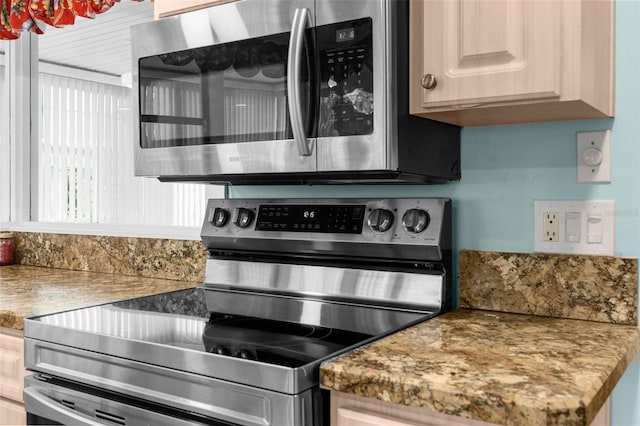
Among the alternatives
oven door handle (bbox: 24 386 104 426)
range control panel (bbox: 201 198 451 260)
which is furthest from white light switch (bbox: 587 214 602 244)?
oven door handle (bbox: 24 386 104 426)

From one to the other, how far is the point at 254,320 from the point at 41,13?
1.63 meters

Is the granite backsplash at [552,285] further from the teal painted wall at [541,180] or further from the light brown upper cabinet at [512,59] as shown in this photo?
the light brown upper cabinet at [512,59]

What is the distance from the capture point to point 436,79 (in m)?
1.24

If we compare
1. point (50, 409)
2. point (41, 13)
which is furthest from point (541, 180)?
point (41, 13)

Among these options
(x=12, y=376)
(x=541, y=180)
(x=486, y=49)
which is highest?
(x=486, y=49)

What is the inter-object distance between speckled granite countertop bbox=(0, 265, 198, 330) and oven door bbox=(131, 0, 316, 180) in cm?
42

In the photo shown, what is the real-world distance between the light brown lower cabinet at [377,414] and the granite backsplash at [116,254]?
44.3 inches

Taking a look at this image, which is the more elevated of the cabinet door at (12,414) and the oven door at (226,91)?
the oven door at (226,91)

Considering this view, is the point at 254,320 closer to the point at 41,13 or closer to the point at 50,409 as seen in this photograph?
the point at 50,409

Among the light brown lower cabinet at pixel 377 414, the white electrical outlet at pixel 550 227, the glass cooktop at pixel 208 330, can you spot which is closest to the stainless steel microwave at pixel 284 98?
the white electrical outlet at pixel 550 227

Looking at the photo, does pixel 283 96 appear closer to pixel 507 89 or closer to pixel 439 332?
pixel 507 89

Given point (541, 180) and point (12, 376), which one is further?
point (12, 376)

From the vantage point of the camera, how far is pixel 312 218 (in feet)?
5.37

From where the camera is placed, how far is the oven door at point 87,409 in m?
1.17
